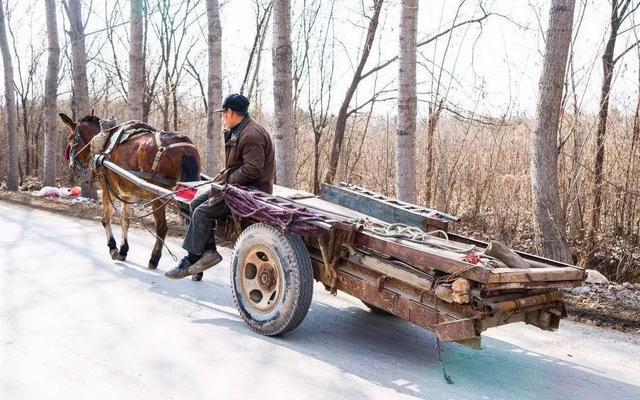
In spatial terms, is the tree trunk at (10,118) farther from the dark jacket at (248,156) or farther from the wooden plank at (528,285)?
the wooden plank at (528,285)

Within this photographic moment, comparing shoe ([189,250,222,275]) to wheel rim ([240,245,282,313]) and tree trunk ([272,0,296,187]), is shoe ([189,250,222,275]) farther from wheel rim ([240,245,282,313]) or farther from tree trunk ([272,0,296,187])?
tree trunk ([272,0,296,187])

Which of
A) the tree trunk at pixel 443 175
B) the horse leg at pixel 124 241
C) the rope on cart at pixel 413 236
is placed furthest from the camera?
the tree trunk at pixel 443 175

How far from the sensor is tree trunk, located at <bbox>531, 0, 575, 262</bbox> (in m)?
7.02

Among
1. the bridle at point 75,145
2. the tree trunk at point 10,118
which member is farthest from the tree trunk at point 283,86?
the tree trunk at point 10,118

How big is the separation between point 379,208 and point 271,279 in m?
1.46

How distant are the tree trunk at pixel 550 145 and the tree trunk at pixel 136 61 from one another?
845 centimetres

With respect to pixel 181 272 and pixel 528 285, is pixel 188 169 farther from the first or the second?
pixel 528 285

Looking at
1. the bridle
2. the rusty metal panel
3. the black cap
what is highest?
the black cap

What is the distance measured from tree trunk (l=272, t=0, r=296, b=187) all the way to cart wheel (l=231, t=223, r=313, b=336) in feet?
13.5

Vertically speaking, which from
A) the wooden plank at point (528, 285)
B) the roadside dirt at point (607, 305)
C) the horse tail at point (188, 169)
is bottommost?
the roadside dirt at point (607, 305)

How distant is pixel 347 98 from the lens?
12195 millimetres

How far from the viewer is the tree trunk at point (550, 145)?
7020 mm

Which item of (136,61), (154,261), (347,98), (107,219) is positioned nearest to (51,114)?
(136,61)

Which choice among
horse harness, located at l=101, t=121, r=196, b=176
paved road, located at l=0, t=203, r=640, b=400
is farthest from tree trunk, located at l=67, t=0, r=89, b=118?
paved road, located at l=0, t=203, r=640, b=400
